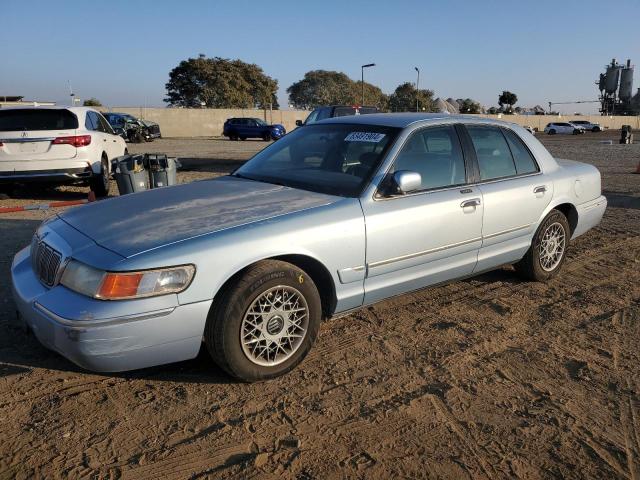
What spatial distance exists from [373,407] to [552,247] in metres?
2.89

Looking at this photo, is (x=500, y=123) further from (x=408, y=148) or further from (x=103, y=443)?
(x=103, y=443)

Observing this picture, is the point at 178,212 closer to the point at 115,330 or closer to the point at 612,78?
the point at 115,330

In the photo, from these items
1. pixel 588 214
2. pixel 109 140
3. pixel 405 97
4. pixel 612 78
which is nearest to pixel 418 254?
pixel 588 214

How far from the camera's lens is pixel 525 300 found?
14.8 feet

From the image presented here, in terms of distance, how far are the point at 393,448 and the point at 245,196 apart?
1909 millimetres

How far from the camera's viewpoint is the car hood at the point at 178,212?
293 cm

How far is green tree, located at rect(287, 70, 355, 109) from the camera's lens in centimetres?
8712

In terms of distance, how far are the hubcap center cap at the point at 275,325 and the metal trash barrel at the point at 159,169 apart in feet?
16.0

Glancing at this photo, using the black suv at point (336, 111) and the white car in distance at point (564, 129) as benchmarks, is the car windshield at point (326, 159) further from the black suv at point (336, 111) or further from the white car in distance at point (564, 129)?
the white car in distance at point (564, 129)

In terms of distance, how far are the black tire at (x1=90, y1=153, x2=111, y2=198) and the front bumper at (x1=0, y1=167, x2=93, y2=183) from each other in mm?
345

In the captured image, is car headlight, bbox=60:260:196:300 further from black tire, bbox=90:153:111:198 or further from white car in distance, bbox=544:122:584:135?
white car in distance, bbox=544:122:584:135

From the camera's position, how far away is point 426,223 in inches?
146

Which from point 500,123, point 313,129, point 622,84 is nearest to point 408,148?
point 313,129

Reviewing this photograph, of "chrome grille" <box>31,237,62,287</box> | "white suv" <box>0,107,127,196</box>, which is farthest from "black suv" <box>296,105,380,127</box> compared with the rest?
"chrome grille" <box>31,237,62,287</box>
